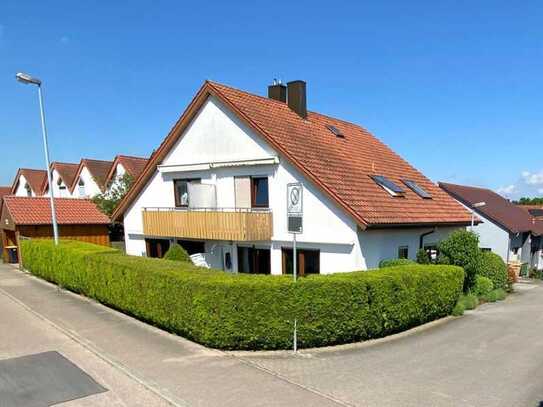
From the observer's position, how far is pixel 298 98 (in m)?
17.9

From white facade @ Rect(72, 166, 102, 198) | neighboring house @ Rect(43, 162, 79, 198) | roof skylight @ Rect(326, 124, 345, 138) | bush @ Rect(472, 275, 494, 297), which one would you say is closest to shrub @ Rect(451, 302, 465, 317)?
bush @ Rect(472, 275, 494, 297)

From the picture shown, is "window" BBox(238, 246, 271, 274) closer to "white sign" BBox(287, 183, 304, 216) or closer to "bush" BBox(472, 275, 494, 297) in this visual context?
"white sign" BBox(287, 183, 304, 216)

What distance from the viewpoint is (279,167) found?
14.2 metres

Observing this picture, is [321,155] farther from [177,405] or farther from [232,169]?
[177,405]

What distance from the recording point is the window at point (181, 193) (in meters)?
17.9

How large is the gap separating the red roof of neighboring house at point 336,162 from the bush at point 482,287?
2578 millimetres

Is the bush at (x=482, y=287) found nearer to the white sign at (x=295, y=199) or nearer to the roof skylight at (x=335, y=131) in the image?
the roof skylight at (x=335, y=131)

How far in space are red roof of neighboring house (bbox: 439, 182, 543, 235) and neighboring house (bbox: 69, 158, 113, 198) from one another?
28.5 meters

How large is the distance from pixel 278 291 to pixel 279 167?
6.78 metres

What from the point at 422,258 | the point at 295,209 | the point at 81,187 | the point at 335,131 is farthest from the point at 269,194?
the point at 81,187

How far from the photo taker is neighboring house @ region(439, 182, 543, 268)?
27.5 m

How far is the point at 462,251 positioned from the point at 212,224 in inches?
346

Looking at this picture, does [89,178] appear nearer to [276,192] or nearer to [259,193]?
[259,193]

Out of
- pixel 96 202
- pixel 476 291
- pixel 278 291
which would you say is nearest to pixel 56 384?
pixel 278 291
